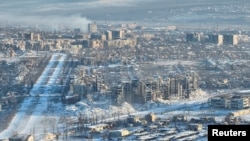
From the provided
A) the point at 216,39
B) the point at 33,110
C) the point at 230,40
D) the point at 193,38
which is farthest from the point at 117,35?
the point at 33,110

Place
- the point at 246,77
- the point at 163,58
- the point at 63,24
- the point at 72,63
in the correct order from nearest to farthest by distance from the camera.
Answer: the point at 246,77 → the point at 72,63 → the point at 163,58 → the point at 63,24

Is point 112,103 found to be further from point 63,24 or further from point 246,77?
point 63,24

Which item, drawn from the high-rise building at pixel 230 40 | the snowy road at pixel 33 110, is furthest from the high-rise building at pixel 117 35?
the snowy road at pixel 33 110

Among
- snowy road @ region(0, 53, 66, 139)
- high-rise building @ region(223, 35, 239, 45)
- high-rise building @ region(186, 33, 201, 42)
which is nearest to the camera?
snowy road @ region(0, 53, 66, 139)

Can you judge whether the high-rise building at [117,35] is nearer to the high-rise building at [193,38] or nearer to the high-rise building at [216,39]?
the high-rise building at [193,38]

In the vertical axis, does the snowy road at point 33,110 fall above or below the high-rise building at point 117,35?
above

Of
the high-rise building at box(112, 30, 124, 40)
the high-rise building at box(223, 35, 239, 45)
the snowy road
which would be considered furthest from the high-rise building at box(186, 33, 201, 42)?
the snowy road

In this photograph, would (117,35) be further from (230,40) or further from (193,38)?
(230,40)

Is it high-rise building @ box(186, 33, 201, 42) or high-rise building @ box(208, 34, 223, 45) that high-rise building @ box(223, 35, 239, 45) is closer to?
high-rise building @ box(208, 34, 223, 45)

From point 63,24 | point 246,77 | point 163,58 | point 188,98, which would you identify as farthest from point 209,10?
point 188,98
